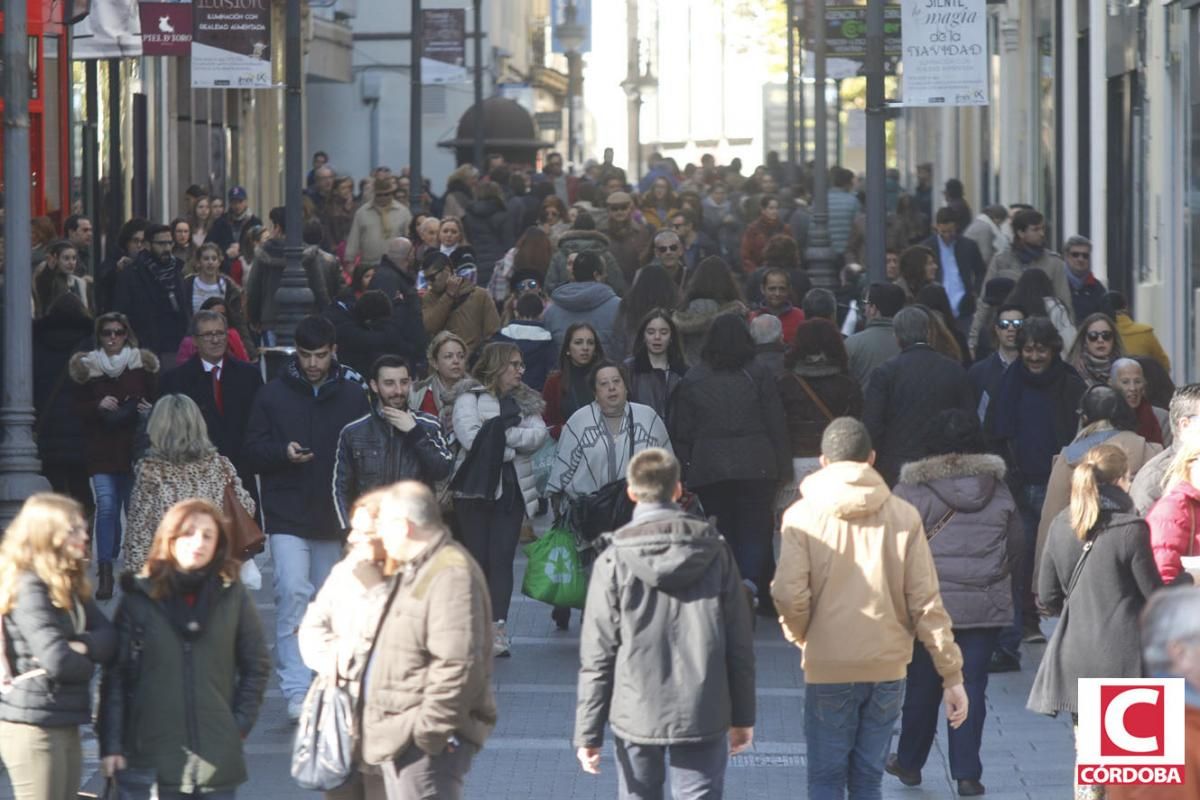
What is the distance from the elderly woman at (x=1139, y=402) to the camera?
37.8 feet

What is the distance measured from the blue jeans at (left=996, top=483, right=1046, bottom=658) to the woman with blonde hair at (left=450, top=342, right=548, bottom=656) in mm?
2517

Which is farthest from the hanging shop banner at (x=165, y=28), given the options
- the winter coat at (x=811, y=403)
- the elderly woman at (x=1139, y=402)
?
the elderly woman at (x=1139, y=402)

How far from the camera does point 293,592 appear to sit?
10492mm

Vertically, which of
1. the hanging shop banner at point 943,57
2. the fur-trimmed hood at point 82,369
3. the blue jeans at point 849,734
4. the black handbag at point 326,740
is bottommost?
the blue jeans at point 849,734

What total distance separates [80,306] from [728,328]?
4.10 metres

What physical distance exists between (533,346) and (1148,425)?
15.7 feet

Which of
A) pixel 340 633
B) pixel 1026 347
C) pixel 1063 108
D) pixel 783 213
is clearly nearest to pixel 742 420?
pixel 1026 347

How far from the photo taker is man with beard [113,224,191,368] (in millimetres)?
17734

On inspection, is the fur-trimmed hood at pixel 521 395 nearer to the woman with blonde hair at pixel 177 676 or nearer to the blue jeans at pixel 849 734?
the blue jeans at pixel 849 734

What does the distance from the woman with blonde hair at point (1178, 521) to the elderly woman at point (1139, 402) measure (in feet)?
10.8

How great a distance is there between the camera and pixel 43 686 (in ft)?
23.3

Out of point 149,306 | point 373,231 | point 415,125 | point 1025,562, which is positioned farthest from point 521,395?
point 415,125

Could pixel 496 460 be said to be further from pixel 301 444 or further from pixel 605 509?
pixel 301 444

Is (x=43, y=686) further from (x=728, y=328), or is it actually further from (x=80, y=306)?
(x=80, y=306)
